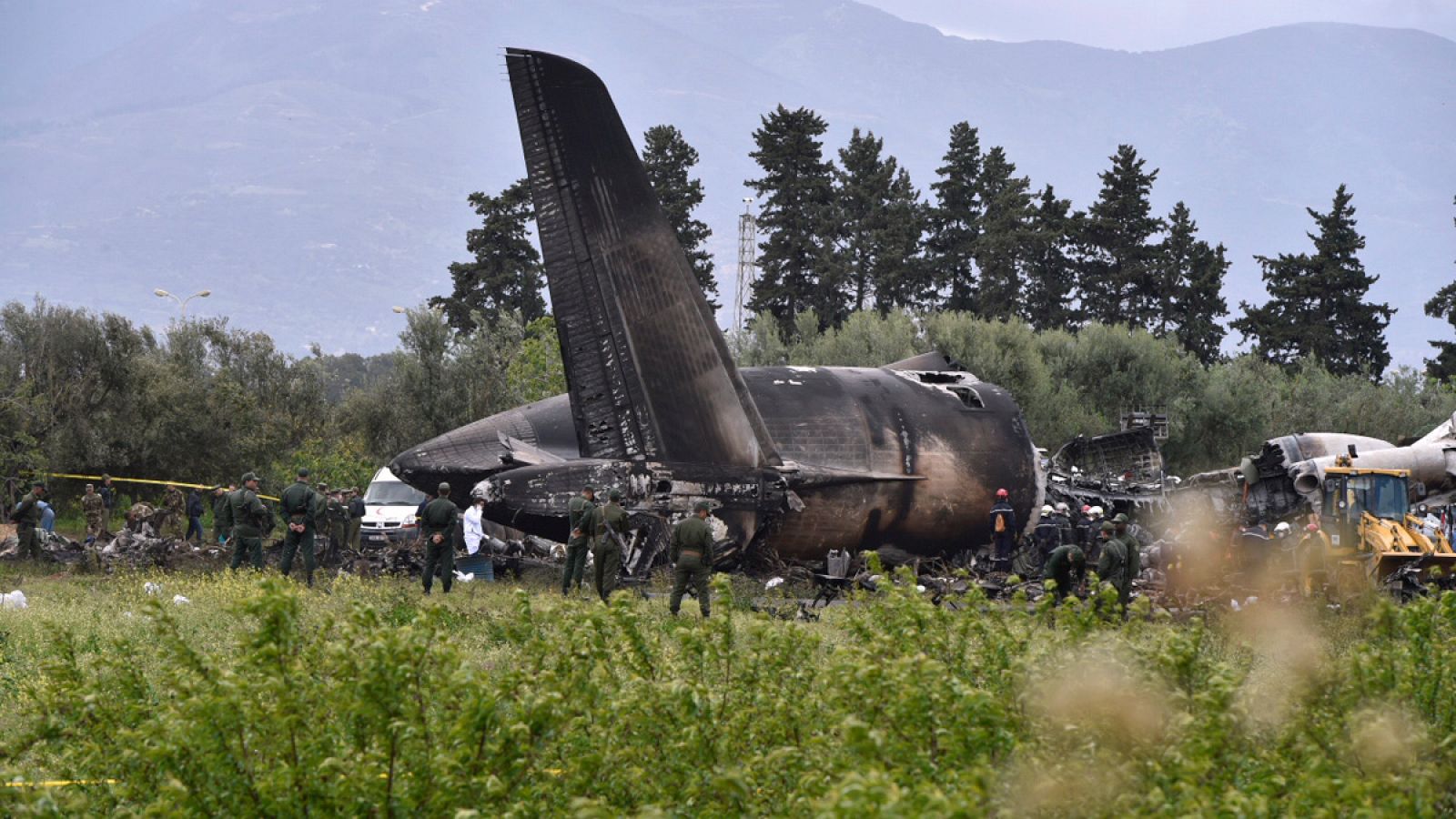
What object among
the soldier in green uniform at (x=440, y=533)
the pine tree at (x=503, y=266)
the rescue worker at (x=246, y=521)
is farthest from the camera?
the pine tree at (x=503, y=266)

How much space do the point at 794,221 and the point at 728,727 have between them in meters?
64.5

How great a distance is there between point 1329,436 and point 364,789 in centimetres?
3174

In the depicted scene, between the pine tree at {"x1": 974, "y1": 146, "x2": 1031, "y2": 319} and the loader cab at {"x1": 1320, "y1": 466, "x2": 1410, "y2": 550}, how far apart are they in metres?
44.9

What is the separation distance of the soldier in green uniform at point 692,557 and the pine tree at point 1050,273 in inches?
2146

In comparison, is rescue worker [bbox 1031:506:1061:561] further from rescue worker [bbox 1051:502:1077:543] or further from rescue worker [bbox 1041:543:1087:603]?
rescue worker [bbox 1041:543:1087:603]

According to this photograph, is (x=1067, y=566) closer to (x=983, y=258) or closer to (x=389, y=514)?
(x=389, y=514)

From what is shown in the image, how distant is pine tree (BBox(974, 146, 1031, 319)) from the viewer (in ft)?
234

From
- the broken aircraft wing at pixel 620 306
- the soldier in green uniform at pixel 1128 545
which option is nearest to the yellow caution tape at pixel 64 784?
the broken aircraft wing at pixel 620 306

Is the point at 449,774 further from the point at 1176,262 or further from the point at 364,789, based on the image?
the point at 1176,262

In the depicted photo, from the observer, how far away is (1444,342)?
226ft

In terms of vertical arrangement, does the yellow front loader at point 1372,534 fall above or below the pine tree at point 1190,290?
below

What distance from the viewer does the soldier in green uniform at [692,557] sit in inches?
770

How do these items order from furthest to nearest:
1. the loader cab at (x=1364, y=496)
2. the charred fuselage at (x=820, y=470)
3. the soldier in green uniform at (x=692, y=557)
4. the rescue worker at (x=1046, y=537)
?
the rescue worker at (x=1046, y=537)
the loader cab at (x=1364, y=496)
the charred fuselage at (x=820, y=470)
the soldier in green uniform at (x=692, y=557)

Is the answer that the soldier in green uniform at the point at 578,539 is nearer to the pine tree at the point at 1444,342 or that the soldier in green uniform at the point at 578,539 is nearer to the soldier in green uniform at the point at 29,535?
the soldier in green uniform at the point at 29,535
